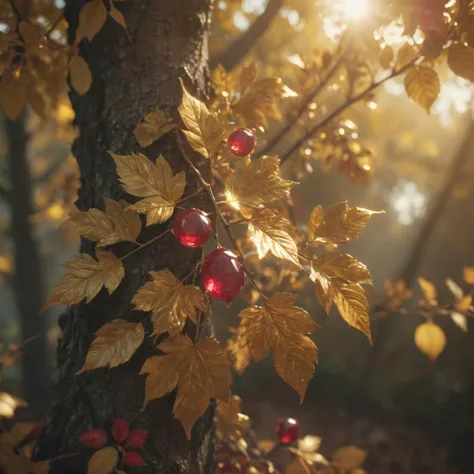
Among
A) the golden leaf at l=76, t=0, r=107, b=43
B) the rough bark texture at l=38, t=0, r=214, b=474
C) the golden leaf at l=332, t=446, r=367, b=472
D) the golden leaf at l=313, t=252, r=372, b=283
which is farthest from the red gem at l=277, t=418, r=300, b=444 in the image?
the golden leaf at l=76, t=0, r=107, b=43

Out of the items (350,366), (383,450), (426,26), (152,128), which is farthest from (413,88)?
(350,366)

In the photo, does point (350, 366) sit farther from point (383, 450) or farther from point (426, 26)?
point (426, 26)

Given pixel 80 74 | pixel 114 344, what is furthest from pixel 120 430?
pixel 80 74

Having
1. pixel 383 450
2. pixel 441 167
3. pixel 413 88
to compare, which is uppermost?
pixel 441 167

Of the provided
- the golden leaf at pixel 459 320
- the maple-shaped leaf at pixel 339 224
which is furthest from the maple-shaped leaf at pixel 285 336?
the golden leaf at pixel 459 320

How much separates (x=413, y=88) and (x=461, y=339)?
24.2ft

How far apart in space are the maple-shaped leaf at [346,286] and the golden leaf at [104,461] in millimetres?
635

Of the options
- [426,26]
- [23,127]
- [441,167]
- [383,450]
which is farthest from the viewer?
[441,167]

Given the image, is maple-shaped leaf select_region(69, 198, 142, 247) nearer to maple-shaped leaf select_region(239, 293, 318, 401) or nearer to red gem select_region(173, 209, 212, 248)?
red gem select_region(173, 209, 212, 248)

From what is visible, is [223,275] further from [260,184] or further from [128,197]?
[128,197]

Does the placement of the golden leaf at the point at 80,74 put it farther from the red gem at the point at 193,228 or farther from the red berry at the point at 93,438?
the red berry at the point at 93,438

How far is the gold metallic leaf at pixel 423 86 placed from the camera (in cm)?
114

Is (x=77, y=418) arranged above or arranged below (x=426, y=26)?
below

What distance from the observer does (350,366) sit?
7.39 m
